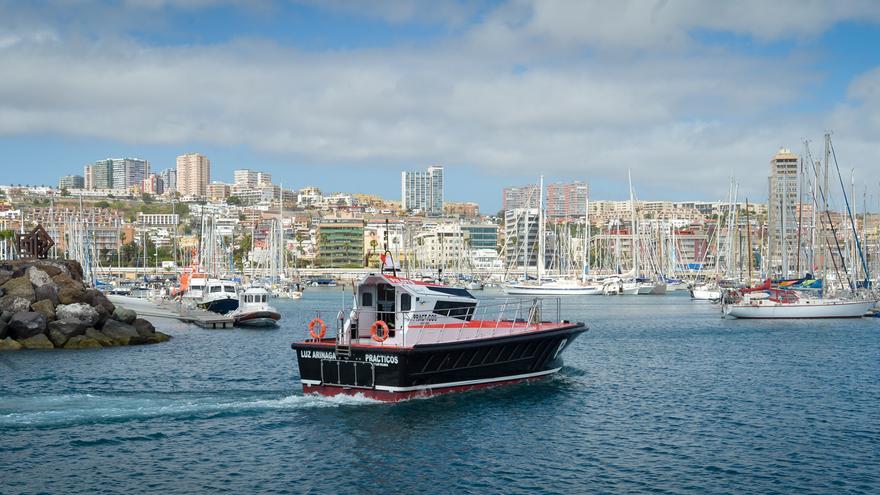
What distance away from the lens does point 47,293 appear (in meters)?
47.6

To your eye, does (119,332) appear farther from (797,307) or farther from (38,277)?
(797,307)

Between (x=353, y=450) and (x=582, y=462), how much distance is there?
5.60 meters

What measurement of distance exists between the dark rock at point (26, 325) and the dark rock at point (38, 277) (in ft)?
14.5

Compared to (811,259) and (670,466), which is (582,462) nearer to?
(670,466)

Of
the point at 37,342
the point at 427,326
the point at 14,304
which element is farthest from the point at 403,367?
the point at 14,304

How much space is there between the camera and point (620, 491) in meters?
19.0

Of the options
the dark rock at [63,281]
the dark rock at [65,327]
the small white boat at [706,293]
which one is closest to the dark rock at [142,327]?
the dark rock at [63,281]

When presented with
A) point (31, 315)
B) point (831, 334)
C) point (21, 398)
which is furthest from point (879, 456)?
point (31, 315)

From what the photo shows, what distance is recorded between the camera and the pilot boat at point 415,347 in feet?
87.7

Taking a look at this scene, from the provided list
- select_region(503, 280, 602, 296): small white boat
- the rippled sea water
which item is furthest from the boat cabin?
select_region(503, 280, 602, 296): small white boat

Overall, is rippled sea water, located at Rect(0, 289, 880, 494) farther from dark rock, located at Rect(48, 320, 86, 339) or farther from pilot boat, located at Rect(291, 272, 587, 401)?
dark rock, located at Rect(48, 320, 86, 339)

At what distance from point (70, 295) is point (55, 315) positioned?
229 cm

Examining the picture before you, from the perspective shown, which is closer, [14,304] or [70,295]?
[14,304]

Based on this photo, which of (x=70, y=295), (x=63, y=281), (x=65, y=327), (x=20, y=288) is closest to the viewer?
(x=65, y=327)
